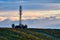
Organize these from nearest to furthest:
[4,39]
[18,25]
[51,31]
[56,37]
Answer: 1. [4,39]
2. [56,37]
3. [51,31]
4. [18,25]

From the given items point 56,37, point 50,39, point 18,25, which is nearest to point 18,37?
point 50,39

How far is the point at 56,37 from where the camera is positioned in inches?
824

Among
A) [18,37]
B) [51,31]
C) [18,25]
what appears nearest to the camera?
[18,37]

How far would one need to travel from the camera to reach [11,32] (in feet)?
60.0

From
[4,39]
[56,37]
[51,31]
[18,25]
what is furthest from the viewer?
[18,25]

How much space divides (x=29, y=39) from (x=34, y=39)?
0.41 meters

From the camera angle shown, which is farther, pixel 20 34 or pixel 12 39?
pixel 20 34

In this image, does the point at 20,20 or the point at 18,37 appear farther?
the point at 20,20

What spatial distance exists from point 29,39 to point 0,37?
2031 millimetres

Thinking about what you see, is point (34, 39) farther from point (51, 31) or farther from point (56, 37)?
point (51, 31)

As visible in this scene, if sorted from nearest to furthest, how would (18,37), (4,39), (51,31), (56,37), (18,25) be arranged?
(4,39), (18,37), (56,37), (51,31), (18,25)

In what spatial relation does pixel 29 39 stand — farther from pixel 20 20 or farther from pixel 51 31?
pixel 20 20

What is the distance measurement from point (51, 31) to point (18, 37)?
6.02 metres

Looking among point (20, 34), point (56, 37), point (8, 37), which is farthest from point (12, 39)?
point (56, 37)
